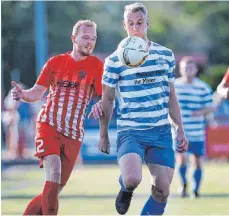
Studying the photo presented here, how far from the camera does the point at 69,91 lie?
9.75m

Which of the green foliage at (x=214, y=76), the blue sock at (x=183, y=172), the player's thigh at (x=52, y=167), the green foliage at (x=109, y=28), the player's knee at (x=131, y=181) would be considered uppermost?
the green foliage at (x=109, y=28)

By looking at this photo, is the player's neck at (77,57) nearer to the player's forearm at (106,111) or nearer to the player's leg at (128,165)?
the player's forearm at (106,111)

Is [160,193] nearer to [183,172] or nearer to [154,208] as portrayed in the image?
[154,208]

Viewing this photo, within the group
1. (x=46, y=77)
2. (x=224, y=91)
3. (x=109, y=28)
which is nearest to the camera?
(x=46, y=77)

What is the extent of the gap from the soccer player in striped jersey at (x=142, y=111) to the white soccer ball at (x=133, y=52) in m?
0.05

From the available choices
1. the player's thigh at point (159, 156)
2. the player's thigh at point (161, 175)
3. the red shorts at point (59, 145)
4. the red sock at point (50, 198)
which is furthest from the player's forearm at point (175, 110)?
the red sock at point (50, 198)

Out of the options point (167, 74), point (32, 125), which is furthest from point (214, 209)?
point (32, 125)

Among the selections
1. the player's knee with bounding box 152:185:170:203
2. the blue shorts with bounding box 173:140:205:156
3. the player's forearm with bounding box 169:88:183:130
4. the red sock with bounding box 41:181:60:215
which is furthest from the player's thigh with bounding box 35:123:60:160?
the blue shorts with bounding box 173:140:205:156

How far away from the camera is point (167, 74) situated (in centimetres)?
923

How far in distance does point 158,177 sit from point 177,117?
2.12ft

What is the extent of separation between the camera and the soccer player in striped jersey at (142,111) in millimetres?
9039

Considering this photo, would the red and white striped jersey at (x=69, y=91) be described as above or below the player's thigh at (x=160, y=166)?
above

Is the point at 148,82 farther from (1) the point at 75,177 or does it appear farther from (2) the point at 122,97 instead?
(1) the point at 75,177

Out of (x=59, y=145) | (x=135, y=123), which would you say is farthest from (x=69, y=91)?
(x=135, y=123)
